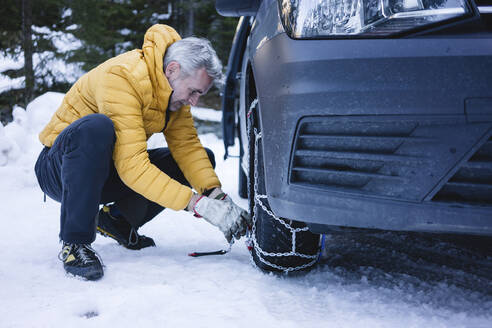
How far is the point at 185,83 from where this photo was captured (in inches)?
71.6

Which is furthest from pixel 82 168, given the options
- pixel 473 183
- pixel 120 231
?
pixel 473 183

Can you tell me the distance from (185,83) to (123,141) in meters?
0.38

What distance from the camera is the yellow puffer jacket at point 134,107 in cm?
168

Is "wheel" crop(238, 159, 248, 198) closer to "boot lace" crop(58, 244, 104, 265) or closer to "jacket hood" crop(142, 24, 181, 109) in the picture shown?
"jacket hood" crop(142, 24, 181, 109)

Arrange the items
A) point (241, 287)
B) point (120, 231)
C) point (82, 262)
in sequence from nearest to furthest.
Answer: point (241, 287)
point (82, 262)
point (120, 231)

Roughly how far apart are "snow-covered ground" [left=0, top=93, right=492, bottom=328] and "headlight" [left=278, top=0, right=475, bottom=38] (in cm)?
85

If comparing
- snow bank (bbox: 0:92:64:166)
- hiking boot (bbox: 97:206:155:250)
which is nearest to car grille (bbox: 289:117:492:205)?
hiking boot (bbox: 97:206:155:250)

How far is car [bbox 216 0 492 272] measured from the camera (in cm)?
105

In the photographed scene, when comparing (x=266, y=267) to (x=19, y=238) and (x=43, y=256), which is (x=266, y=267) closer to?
(x=43, y=256)

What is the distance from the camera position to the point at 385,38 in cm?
110

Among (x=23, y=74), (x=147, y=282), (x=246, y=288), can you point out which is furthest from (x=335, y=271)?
(x=23, y=74)

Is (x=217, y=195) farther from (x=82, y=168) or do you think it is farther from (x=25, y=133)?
(x=25, y=133)

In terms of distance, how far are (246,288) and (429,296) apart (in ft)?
2.11

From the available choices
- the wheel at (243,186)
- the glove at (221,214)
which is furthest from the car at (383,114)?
the wheel at (243,186)
